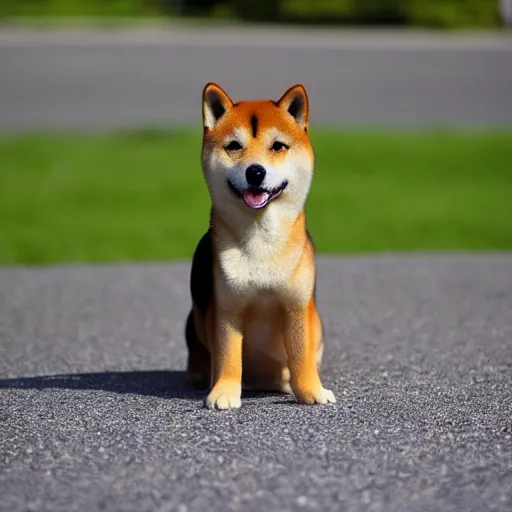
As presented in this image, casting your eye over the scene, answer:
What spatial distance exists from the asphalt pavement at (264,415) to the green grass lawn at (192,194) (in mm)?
2060

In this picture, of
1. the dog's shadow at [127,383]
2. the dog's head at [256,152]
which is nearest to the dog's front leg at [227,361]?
the dog's shadow at [127,383]

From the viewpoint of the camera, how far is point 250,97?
1579cm

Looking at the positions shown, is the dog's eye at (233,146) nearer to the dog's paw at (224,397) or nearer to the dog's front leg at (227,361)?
the dog's front leg at (227,361)

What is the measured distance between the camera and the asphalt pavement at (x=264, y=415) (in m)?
3.80

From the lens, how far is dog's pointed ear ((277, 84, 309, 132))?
477 cm

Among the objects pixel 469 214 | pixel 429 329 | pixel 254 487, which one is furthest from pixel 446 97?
pixel 254 487

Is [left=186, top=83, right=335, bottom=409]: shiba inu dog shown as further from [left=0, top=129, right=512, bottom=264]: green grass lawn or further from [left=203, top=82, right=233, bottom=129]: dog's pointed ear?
[left=0, top=129, right=512, bottom=264]: green grass lawn

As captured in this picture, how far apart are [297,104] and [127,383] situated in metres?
1.73

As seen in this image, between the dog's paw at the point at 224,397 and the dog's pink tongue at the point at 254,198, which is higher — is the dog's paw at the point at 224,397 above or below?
below

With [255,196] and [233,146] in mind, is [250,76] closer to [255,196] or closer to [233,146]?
[233,146]

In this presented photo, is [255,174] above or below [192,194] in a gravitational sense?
above

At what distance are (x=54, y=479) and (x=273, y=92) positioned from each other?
12688 mm

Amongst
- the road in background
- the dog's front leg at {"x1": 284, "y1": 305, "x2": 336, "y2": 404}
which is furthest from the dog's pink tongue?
the road in background

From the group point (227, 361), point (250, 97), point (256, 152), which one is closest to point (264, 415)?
point (227, 361)
